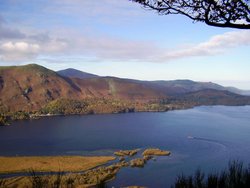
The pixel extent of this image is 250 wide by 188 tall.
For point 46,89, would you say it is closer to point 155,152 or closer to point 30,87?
point 30,87

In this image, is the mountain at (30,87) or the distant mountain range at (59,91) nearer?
the mountain at (30,87)

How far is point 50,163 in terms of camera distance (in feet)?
124

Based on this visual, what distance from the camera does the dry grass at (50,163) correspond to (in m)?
35.8

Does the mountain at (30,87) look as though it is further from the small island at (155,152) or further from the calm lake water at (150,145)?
the small island at (155,152)

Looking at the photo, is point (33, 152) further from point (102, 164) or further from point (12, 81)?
point (12, 81)

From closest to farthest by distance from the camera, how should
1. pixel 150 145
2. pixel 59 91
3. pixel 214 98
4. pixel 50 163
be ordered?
pixel 50 163, pixel 150 145, pixel 59 91, pixel 214 98

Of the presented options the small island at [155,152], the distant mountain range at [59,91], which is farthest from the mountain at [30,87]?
the small island at [155,152]

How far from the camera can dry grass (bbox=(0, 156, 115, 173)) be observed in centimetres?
3575

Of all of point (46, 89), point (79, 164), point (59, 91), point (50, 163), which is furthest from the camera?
point (59, 91)

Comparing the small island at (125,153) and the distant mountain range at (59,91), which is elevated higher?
the distant mountain range at (59,91)

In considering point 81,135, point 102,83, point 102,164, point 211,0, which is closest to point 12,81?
point 102,83

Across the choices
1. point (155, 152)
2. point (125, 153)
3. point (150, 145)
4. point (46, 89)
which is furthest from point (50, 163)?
point (46, 89)

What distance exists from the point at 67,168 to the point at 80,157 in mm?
4509

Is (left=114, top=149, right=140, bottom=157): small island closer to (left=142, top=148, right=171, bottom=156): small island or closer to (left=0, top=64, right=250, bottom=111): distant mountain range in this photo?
(left=142, top=148, right=171, bottom=156): small island
